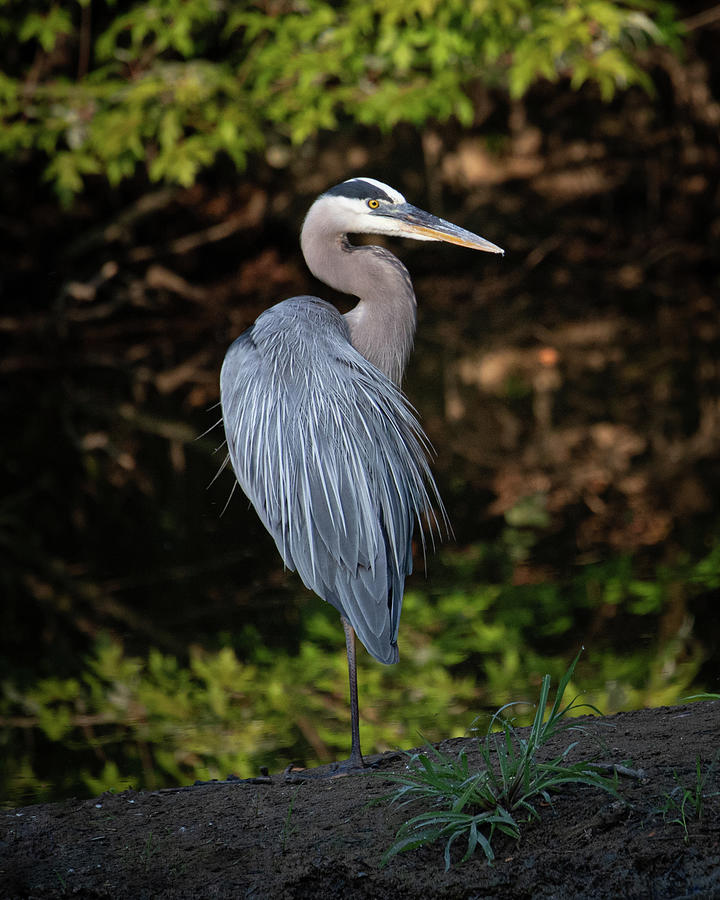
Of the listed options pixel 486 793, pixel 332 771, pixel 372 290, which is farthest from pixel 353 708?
pixel 372 290

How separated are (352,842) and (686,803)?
2.42ft

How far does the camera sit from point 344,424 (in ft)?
11.9

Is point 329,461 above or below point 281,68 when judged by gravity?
below

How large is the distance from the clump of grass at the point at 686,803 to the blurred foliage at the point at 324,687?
3.93 feet

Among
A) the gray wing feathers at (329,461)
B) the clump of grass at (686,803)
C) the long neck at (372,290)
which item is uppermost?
the long neck at (372,290)

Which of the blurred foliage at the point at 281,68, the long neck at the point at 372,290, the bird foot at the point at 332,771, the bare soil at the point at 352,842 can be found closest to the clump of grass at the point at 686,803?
the bare soil at the point at 352,842

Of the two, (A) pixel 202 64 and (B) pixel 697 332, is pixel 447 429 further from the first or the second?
(A) pixel 202 64

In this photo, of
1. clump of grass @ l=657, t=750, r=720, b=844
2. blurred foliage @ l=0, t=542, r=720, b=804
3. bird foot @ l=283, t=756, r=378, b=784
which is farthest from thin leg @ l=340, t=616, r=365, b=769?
clump of grass @ l=657, t=750, r=720, b=844

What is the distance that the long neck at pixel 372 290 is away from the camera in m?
4.38

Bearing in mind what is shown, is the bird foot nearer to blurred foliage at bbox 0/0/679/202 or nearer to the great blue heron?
the great blue heron

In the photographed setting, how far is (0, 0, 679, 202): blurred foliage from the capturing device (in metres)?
10.7

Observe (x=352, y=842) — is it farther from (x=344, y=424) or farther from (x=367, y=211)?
(x=367, y=211)

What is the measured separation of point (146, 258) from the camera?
1431 centimetres

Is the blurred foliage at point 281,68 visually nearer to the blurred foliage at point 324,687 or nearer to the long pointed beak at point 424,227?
the long pointed beak at point 424,227
